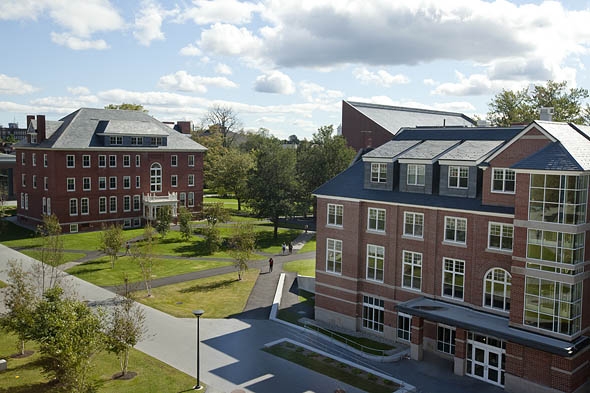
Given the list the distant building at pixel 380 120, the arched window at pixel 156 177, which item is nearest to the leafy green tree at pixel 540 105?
the distant building at pixel 380 120

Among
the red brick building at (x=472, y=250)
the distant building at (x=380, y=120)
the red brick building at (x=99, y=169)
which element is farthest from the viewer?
the distant building at (x=380, y=120)

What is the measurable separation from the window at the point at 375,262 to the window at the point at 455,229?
462 centimetres

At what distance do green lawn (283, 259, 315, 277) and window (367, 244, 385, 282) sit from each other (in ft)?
45.7

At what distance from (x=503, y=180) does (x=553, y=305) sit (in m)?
6.94

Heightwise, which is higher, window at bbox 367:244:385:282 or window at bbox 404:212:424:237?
window at bbox 404:212:424:237

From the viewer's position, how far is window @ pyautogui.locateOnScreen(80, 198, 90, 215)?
215ft

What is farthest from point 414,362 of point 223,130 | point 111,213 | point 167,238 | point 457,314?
point 223,130

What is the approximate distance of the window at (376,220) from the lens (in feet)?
109

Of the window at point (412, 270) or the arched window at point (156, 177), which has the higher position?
the arched window at point (156, 177)

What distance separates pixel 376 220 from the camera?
33.6 m

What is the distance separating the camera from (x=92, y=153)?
66062 millimetres

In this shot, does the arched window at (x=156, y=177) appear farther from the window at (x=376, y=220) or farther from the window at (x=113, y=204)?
the window at (x=376, y=220)

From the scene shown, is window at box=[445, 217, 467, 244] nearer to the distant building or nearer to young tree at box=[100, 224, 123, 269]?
A: young tree at box=[100, 224, 123, 269]

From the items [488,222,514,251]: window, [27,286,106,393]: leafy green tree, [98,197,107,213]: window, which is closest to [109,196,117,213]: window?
[98,197,107,213]: window
